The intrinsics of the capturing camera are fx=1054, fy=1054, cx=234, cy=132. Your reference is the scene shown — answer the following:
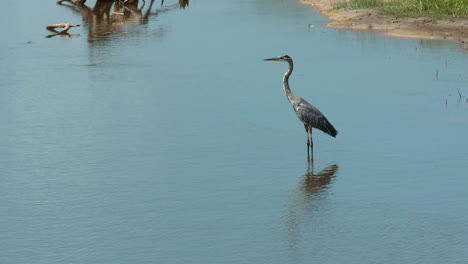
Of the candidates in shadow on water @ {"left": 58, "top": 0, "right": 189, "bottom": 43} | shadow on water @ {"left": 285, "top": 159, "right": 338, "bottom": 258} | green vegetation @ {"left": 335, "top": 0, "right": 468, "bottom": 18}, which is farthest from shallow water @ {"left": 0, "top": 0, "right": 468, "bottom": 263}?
shadow on water @ {"left": 58, "top": 0, "right": 189, "bottom": 43}

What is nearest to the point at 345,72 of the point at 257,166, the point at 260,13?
the point at 257,166

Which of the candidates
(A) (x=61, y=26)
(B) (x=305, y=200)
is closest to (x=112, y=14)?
(A) (x=61, y=26)

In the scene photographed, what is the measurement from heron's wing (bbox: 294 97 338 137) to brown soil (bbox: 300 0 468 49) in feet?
37.2

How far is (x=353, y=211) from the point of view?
50.1 feet

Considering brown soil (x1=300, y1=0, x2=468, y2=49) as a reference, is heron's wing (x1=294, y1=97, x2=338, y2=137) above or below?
above

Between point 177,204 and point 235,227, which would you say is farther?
point 177,204

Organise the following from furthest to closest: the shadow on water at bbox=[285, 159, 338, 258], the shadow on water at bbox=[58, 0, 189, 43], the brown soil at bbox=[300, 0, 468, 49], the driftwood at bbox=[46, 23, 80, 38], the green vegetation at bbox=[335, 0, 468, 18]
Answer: the shadow on water at bbox=[58, 0, 189, 43], the driftwood at bbox=[46, 23, 80, 38], the green vegetation at bbox=[335, 0, 468, 18], the brown soil at bbox=[300, 0, 468, 49], the shadow on water at bbox=[285, 159, 338, 258]

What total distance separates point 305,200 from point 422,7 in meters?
19.7

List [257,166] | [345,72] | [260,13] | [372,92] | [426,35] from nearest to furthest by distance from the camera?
[257,166] → [372,92] → [345,72] → [426,35] → [260,13]

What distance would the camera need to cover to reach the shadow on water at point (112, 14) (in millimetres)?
36150

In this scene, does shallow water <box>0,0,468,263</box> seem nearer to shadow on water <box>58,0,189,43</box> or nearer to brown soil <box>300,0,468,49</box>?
brown soil <box>300,0,468,49</box>

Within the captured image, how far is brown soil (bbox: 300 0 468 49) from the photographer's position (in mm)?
31203

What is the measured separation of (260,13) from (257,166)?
76.1 ft

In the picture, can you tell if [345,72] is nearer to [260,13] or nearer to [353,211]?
[353,211]
